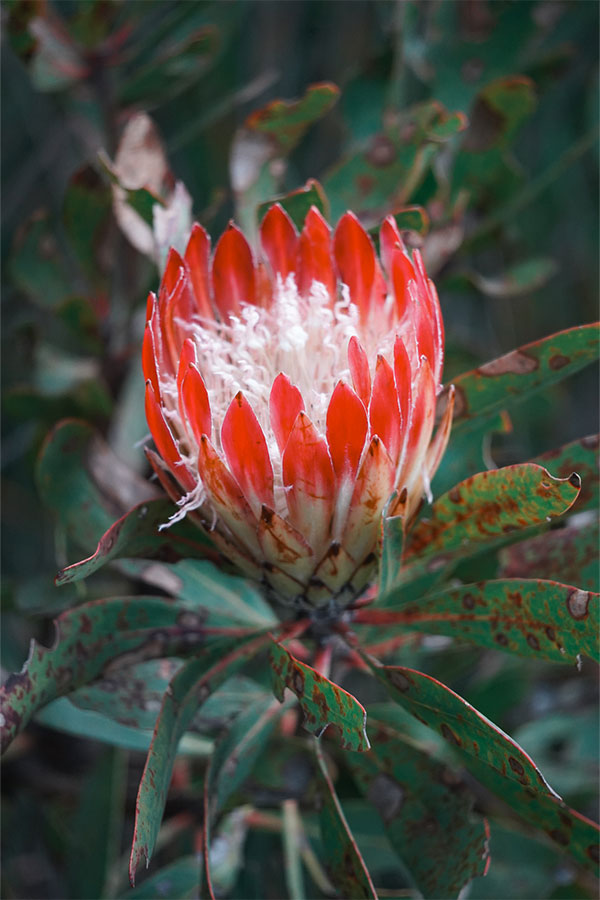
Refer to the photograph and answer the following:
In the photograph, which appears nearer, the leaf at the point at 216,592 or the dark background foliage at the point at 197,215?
the leaf at the point at 216,592

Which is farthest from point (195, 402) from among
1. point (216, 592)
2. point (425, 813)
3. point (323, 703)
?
point (425, 813)

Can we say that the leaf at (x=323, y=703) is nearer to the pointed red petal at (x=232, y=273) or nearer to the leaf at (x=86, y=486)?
the leaf at (x=86, y=486)

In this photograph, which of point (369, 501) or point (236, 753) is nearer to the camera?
point (369, 501)

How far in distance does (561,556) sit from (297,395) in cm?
39

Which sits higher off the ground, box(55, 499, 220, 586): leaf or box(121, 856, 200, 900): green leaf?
box(55, 499, 220, 586): leaf

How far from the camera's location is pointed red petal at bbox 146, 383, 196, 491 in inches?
24.6

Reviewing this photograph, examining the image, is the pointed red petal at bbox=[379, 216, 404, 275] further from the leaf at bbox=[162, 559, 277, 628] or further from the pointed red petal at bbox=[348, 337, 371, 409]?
the leaf at bbox=[162, 559, 277, 628]

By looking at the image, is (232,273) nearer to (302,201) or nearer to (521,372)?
(302,201)

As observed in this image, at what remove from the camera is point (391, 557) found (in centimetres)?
67

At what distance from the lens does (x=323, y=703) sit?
1.95 feet

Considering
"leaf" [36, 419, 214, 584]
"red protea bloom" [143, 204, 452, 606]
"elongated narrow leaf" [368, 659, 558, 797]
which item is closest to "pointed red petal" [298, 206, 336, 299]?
"red protea bloom" [143, 204, 452, 606]

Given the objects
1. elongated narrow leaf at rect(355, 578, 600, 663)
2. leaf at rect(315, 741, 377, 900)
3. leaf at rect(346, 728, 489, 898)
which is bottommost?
Answer: leaf at rect(346, 728, 489, 898)

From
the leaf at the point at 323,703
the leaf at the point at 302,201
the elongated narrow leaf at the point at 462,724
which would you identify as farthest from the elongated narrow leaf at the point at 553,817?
the leaf at the point at 302,201

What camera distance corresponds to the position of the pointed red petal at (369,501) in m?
0.61
